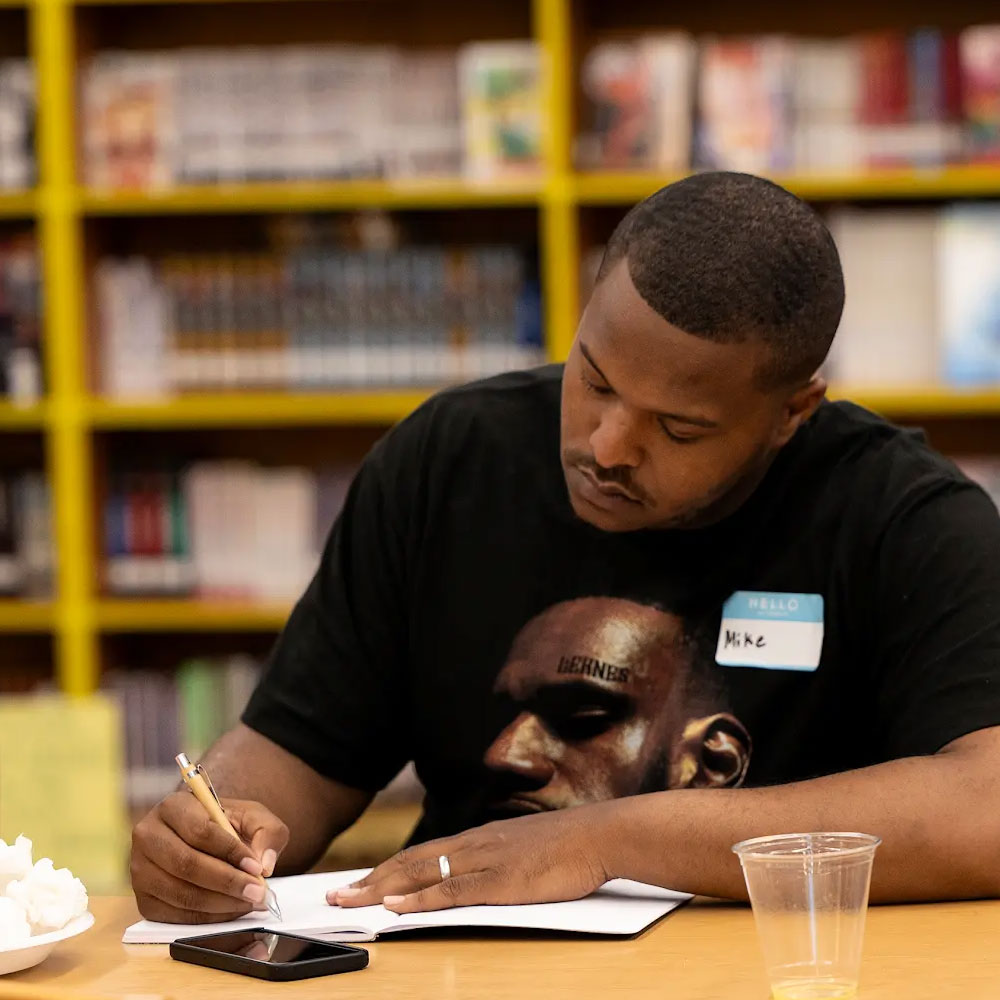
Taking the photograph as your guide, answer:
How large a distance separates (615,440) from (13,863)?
63cm

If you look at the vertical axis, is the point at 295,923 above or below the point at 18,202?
below

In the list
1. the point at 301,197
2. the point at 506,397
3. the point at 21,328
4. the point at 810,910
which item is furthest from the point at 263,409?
the point at 810,910

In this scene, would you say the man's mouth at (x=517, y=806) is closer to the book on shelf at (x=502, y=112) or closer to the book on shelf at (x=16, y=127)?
the book on shelf at (x=502, y=112)

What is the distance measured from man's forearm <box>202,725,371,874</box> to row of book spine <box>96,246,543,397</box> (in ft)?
6.21

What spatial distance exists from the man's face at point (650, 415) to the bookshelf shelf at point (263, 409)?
1923 millimetres

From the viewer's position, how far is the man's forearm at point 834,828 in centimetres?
134

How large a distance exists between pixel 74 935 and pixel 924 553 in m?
0.84

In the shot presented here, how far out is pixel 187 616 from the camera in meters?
3.54

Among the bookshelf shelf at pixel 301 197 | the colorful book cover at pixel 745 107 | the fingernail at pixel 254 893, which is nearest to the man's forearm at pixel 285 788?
the fingernail at pixel 254 893

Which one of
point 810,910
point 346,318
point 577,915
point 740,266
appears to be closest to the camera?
point 810,910

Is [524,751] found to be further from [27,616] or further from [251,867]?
[27,616]

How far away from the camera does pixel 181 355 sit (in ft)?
11.8

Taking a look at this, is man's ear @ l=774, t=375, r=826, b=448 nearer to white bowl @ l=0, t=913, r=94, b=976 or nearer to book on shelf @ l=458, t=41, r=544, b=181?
white bowl @ l=0, t=913, r=94, b=976

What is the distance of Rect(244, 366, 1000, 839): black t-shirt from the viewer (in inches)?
63.3
